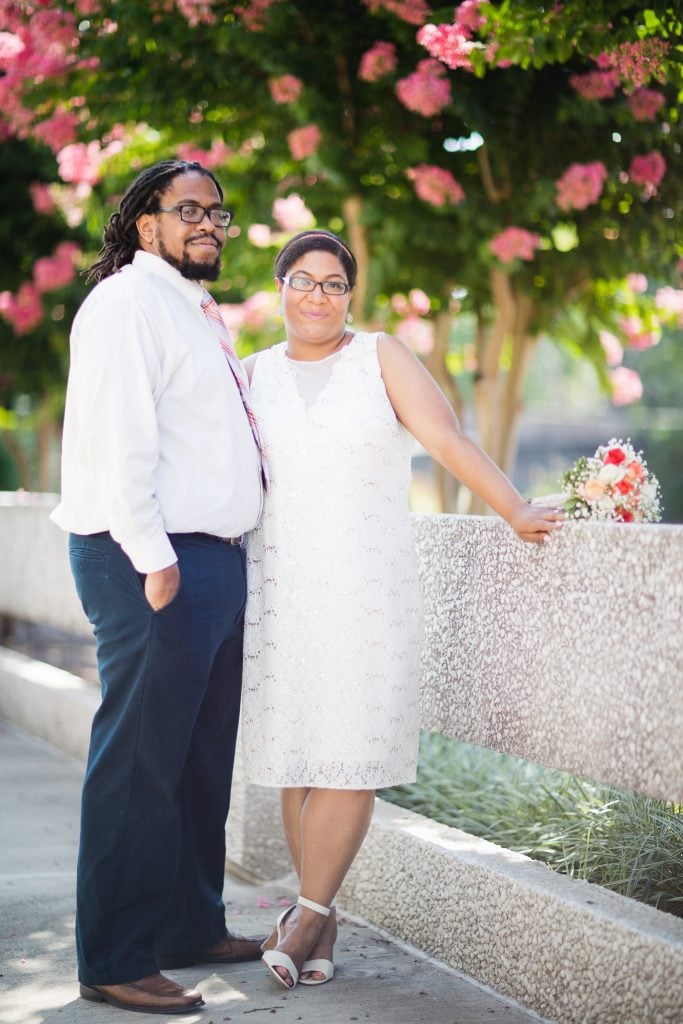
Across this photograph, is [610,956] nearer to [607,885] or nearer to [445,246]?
[607,885]

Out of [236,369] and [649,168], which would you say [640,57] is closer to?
[236,369]

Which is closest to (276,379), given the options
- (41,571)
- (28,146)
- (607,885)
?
(607,885)

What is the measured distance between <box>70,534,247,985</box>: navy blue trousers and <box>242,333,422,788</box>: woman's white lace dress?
19 cm

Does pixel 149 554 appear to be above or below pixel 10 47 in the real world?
below

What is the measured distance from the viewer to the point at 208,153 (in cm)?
804

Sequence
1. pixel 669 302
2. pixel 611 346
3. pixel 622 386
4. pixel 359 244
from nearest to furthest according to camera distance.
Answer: pixel 359 244 → pixel 669 302 → pixel 611 346 → pixel 622 386

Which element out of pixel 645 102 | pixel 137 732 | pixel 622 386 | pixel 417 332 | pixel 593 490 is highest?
pixel 645 102

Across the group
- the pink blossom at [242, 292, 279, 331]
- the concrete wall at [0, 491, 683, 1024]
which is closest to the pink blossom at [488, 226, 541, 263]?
the concrete wall at [0, 491, 683, 1024]

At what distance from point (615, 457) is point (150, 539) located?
4.13 feet

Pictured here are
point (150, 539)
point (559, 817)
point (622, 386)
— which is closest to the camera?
point (150, 539)

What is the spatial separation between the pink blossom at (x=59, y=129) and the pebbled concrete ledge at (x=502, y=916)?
4.16 m

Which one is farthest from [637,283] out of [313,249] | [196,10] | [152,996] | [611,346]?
[152,996]

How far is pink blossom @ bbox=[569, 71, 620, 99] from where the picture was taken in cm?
603

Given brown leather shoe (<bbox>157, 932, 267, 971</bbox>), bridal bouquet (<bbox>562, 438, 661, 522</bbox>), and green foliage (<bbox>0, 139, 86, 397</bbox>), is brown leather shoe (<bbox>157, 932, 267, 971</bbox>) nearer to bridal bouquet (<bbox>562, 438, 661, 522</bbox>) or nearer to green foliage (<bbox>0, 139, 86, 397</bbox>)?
bridal bouquet (<bbox>562, 438, 661, 522</bbox>)
